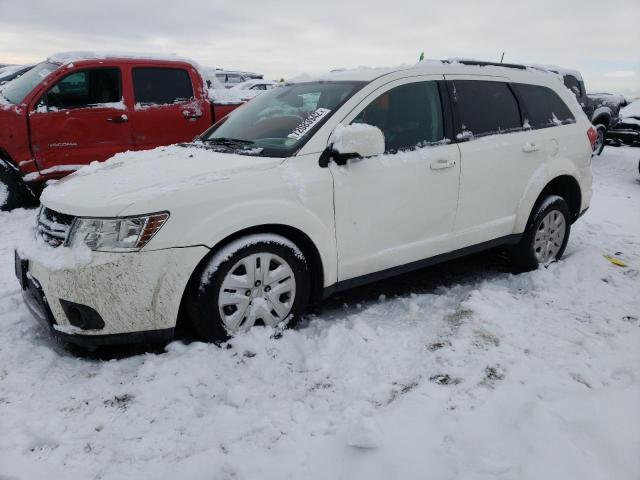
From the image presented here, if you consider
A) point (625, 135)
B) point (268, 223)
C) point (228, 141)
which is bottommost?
point (625, 135)

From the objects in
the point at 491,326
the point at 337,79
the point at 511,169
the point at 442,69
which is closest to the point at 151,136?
the point at 337,79

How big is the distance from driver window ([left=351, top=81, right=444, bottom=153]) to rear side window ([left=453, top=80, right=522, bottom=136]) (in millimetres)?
251

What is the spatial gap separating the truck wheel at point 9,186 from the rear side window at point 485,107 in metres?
5.29

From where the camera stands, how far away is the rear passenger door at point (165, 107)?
21.4 ft

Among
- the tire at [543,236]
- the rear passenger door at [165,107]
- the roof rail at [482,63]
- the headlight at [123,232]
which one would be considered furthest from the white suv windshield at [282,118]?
the rear passenger door at [165,107]

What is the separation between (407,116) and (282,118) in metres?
0.88

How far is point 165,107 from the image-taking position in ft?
21.9

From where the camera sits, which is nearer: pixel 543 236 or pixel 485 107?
pixel 485 107

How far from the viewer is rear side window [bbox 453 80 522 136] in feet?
12.6

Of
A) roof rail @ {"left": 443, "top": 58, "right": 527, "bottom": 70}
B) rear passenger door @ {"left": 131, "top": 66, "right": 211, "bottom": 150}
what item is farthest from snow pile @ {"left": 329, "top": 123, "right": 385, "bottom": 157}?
rear passenger door @ {"left": 131, "top": 66, "right": 211, "bottom": 150}

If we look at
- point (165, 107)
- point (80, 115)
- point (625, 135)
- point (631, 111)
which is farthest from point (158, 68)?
point (631, 111)

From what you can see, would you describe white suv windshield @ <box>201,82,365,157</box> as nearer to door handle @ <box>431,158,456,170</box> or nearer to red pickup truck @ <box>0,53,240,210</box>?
door handle @ <box>431,158,456,170</box>

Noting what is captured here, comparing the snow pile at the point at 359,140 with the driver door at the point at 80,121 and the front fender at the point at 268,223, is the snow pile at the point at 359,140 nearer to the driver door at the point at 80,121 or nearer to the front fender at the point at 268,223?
the front fender at the point at 268,223

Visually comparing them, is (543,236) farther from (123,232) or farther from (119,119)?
(119,119)
